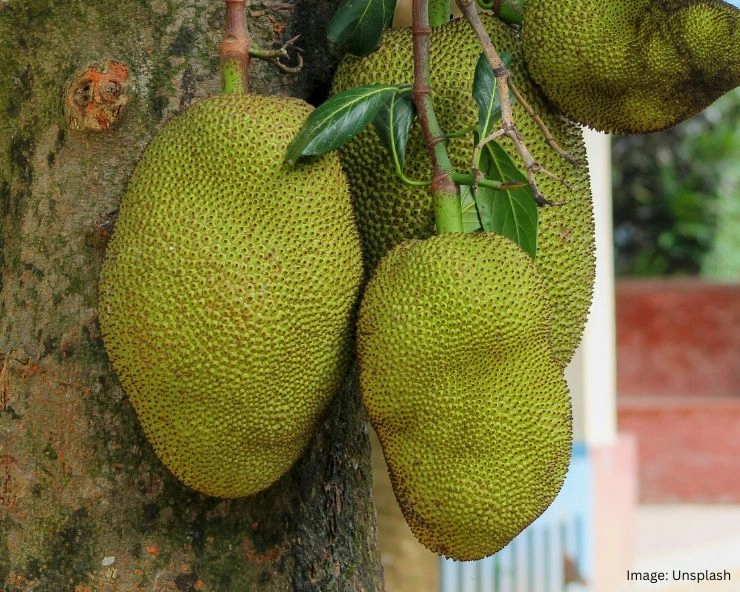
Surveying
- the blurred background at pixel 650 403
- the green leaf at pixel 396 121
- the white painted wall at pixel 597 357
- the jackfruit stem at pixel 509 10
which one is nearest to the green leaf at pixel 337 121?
the green leaf at pixel 396 121

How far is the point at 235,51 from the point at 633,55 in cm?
41

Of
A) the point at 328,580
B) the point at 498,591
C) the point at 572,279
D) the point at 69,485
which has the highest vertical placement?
the point at 572,279

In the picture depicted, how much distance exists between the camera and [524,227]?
1.00 m

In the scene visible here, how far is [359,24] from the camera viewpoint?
1071 millimetres

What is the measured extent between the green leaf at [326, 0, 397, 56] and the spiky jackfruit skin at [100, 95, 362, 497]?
0.14 m

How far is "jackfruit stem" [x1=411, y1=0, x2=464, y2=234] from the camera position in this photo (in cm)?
97

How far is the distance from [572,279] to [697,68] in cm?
25

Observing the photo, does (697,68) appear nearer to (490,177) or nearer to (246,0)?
(490,177)

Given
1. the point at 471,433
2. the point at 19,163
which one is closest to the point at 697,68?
the point at 471,433

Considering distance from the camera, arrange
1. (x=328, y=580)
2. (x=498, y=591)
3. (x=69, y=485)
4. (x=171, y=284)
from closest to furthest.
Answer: (x=171, y=284), (x=69, y=485), (x=328, y=580), (x=498, y=591)

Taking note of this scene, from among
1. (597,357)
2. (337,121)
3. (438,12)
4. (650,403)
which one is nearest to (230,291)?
(337,121)

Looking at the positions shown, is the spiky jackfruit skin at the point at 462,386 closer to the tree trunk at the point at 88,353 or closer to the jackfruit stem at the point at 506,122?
the jackfruit stem at the point at 506,122

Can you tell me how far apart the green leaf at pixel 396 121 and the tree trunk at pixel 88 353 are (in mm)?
142

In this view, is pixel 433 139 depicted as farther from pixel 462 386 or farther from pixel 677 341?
pixel 677 341
